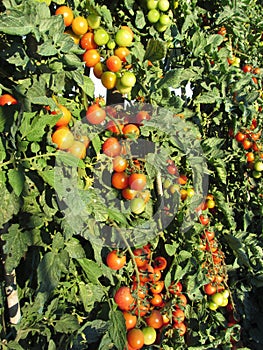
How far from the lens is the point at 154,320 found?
4.12 ft

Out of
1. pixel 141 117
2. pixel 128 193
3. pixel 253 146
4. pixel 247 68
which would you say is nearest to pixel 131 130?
pixel 141 117

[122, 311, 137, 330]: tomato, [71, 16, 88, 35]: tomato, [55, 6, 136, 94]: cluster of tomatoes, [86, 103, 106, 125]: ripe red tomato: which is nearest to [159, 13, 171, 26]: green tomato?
[55, 6, 136, 94]: cluster of tomatoes

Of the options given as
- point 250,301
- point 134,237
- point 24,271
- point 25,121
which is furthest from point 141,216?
point 250,301

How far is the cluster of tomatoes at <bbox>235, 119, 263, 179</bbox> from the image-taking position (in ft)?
5.78

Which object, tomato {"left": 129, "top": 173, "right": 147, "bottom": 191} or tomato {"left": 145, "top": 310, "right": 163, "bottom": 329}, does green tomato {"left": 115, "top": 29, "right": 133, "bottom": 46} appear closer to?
tomato {"left": 129, "top": 173, "right": 147, "bottom": 191}

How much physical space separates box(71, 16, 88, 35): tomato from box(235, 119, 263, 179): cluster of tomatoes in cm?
89

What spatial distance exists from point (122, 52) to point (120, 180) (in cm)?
34

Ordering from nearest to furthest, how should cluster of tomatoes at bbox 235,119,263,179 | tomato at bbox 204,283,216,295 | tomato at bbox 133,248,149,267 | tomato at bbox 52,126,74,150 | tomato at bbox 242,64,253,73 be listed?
tomato at bbox 52,126,74,150, tomato at bbox 133,248,149,267, tomato at bbox 204,283,216,295, cluster of tomatoes at bbox 235,119,263,179, tomato at bbox 242,64,253,73

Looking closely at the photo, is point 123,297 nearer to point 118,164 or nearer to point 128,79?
point 118,164

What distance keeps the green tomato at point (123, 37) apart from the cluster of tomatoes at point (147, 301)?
556mm

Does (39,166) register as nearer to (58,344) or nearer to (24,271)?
(24,271)

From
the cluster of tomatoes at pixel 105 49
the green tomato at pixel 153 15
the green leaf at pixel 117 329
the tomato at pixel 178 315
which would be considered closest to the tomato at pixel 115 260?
the green leaf at pixel 117 329

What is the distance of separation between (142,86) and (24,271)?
59 cm

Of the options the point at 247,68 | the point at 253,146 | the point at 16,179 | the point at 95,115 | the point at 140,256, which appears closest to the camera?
the point at 16,179
